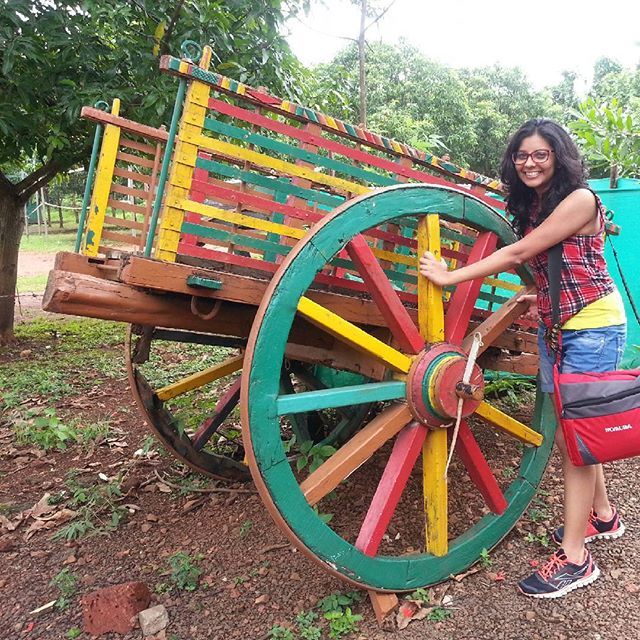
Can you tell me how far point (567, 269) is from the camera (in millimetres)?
2250

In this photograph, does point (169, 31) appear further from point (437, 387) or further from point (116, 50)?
point (437, 387)

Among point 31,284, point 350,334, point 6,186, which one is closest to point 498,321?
point 350,334

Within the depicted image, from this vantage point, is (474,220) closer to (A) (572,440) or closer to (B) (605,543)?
(A) (572,440)

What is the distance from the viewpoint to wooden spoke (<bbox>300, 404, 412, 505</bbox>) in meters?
2.05

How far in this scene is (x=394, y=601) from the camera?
2262 millimetres

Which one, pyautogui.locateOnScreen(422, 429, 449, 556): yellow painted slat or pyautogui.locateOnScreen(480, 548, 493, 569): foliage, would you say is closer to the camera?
pyautogui.locateOnScreen(422, 429, 449, 556): yellow painted slat

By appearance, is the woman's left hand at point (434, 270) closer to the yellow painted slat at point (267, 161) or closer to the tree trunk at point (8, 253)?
the yellow painted slat at point (267, 161)

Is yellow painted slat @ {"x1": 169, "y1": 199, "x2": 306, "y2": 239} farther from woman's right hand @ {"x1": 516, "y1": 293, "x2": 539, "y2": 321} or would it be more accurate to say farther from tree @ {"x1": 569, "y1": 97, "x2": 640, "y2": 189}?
tree @ {"x1": 569, "y1": 97, "x2": 640, "y2": 189}

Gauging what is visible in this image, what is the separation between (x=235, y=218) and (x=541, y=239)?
1.16m

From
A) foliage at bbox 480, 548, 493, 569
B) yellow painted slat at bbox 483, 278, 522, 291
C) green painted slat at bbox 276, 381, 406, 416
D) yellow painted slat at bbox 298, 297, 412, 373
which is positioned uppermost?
yellow painted slat at bbox 483, 278, 522, 291

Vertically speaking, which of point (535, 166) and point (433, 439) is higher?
point (535, 166)

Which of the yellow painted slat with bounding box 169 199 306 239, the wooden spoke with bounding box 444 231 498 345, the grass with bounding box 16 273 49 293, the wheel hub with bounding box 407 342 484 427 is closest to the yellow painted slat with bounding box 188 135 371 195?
the yellow painted slat with bounding box 169 199 306 239

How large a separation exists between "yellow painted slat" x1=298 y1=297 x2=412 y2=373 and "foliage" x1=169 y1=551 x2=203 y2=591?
4.39 ft

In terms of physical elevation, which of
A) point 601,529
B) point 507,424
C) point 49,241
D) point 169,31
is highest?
point 169,31
